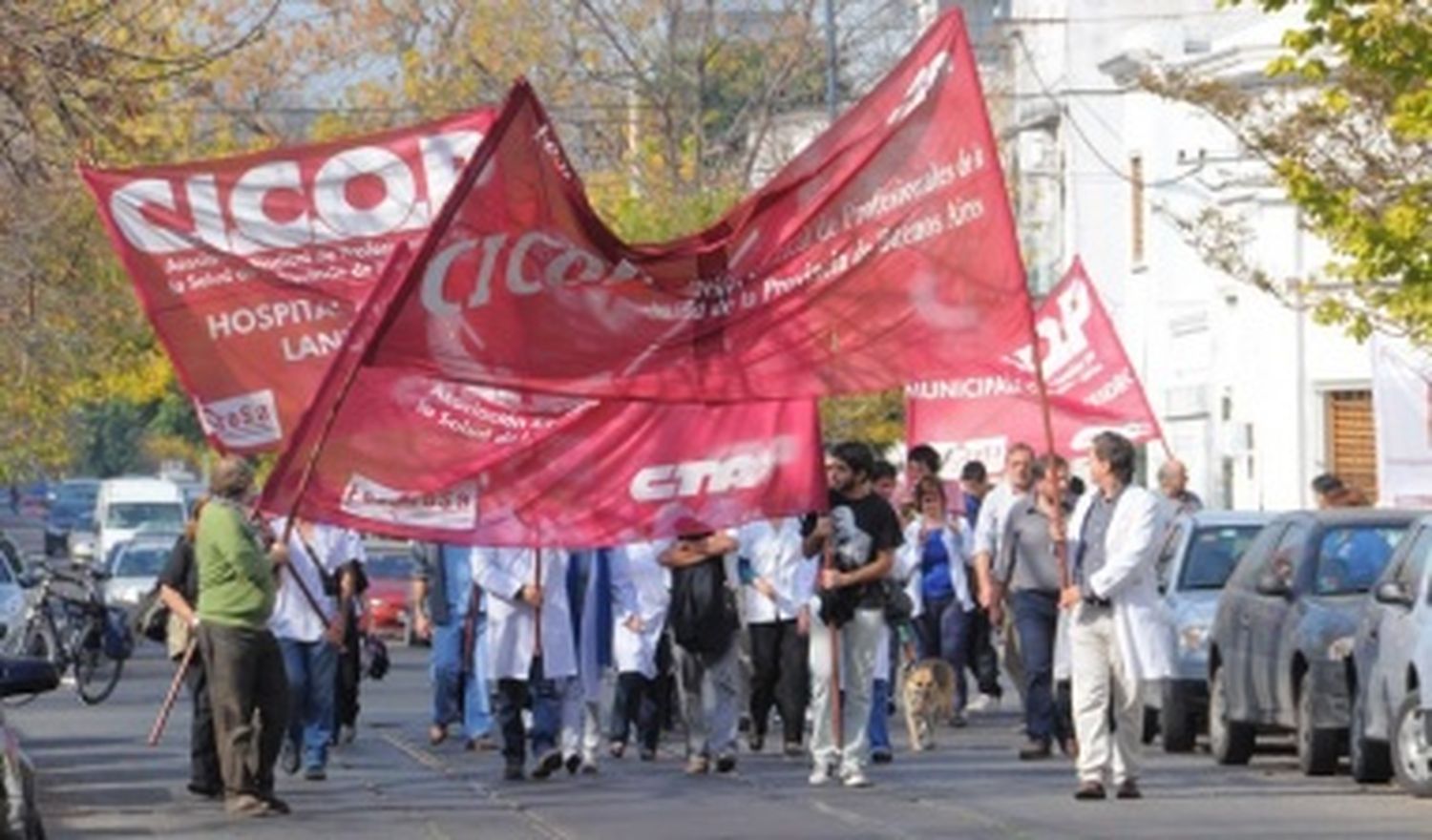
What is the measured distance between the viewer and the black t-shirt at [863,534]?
2255cm

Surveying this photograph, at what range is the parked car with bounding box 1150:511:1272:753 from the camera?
2681 cm

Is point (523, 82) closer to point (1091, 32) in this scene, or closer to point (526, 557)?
point (526, 557)

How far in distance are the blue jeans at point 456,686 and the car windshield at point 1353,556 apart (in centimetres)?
525

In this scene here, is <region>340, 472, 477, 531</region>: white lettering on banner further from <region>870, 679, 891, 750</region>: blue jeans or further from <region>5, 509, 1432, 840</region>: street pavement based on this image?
<region>870, 679, 891, 750</region>: blue jeans

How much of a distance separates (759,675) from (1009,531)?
6.99ft

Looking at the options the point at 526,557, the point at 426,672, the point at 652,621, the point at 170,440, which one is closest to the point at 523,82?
the point at 526,557

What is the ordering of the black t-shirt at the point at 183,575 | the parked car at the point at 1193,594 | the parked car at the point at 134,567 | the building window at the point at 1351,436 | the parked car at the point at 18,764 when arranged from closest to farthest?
the parked car at the point at 18,764 → the black t-shirt at the point at 183,575 → the parked car at the point at 1193,594 → the building window at the point at 1351,436 → the parked car at the point at 134,567

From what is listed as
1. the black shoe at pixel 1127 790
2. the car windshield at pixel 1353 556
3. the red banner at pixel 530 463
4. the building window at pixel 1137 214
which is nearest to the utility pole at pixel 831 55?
the building window at pixel 1137 214

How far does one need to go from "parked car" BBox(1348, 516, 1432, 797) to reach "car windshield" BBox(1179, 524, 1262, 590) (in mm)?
4656

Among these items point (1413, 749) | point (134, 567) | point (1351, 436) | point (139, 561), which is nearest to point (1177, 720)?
point (1413, 749)

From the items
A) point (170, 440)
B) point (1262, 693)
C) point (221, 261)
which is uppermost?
point (170, 440)

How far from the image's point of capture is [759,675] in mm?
26609

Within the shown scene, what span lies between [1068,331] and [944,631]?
18.2ft

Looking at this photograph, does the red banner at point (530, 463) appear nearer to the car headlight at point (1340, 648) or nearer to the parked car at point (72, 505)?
the car headlight at point (1340, 648)
